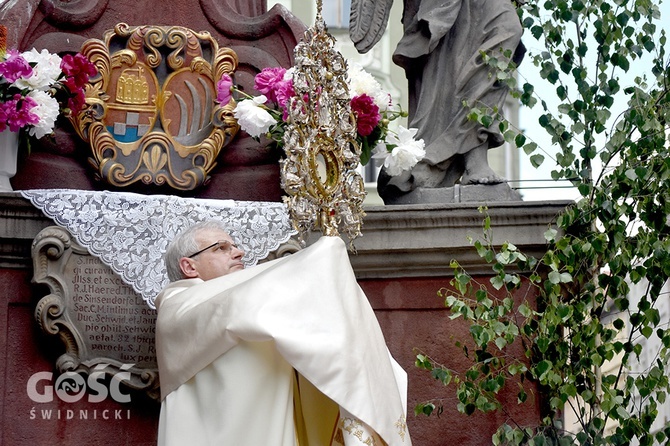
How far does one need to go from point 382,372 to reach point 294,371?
343 mm

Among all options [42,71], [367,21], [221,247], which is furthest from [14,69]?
[367,21]

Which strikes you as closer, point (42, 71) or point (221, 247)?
point (221, 247)

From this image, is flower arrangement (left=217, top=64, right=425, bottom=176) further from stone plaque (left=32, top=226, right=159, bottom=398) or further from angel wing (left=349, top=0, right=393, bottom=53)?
stone plaque (left=32, top=226, right=159, bottom=398)

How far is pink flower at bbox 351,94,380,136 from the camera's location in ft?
21.0

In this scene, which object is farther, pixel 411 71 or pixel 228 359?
pixel 411 71

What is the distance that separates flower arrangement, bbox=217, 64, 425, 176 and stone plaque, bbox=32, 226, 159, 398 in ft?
3.06

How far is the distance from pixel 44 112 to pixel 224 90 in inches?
33.7

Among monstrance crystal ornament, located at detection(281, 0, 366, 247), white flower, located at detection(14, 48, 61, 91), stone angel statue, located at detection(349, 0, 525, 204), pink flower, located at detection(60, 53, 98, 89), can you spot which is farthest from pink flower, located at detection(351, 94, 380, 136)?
white flower, located at detection(14, 48, 61, 91)

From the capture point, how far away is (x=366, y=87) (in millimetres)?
6480

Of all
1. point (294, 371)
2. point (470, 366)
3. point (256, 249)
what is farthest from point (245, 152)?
point (294, 371)

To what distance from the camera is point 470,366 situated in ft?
21.1

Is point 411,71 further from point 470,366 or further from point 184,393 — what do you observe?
point 184,393

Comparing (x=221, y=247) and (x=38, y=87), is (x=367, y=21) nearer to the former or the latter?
(x=38, y=87)

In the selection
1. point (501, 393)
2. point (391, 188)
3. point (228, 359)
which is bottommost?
point (501, 393)
